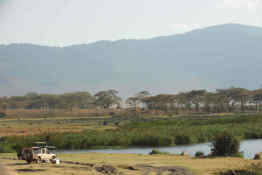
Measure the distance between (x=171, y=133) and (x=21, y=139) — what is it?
14.7 meters

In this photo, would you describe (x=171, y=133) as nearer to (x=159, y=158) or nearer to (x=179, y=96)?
(x=159, y=158)

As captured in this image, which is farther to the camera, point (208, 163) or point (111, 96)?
point (111, 96)

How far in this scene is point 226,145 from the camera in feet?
100

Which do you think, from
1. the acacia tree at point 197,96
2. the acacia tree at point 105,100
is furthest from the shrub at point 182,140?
the acacia tree at point 105,100

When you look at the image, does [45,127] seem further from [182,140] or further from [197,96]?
[197,96]

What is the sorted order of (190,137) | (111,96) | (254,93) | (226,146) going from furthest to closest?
1. (111,96)
2. (254,93)
3. (190,137)
4. (226,146)

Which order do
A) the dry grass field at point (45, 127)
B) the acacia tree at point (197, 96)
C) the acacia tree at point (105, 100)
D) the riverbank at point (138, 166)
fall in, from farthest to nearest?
the acacia tree at point (105, 100) < the acacia tree at point (197, 96) < the dry grass field at point (45, 127) < the riverbank at point (138, 166)

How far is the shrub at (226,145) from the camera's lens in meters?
30.1

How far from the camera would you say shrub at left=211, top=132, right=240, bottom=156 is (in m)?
30.1

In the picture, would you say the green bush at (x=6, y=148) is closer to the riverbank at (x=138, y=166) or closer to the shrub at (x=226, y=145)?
the riverbank at (x=138, y=166)

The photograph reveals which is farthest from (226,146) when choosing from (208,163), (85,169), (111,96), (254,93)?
(111,96)

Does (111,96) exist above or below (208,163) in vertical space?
above

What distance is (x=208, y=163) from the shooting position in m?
27.2

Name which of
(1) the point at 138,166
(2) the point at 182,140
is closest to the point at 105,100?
(2) the point at 182,140
